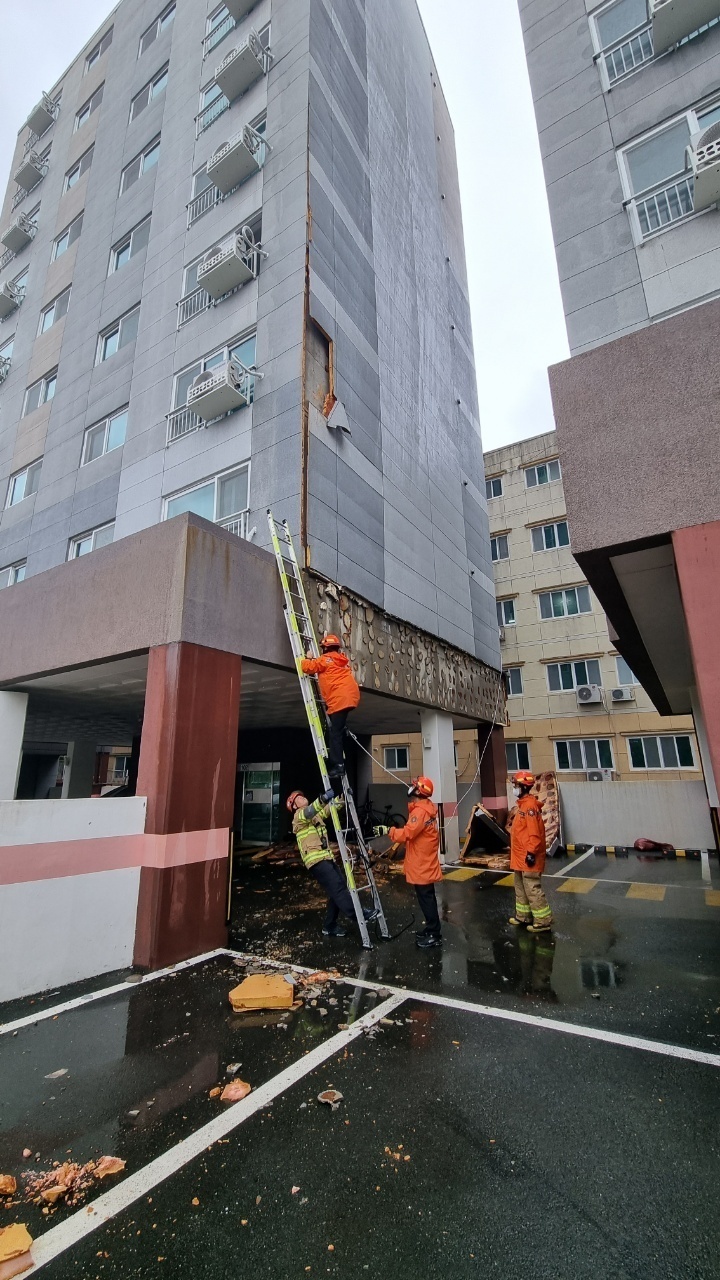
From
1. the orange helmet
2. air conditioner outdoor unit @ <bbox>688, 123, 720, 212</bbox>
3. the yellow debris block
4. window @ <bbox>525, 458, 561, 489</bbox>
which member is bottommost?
the yellow debris block

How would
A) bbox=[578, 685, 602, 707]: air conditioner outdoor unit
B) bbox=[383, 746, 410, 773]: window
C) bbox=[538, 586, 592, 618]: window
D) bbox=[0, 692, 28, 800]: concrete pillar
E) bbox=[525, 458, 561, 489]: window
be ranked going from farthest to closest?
bbox=[525, 458, 561, 489]: window → bbox=[383, 746, 410, 773]: window → bbox=[538, 586, 592, 618]: window → bbox=[578, 685, 602, 707]: air conditioner outdoor unit → bbox=[0, 692, 28, 800]: concrete pillar

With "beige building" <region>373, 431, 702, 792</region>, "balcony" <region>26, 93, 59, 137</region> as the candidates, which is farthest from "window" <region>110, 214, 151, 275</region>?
"beige building" <region>373, 431, 702, 792</region>

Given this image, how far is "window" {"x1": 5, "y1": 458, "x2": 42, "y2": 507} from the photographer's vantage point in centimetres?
1617

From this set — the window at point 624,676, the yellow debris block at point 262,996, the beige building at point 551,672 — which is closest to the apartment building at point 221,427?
the yellow debris block at point 262,996

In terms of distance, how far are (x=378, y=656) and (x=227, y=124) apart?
543 inches

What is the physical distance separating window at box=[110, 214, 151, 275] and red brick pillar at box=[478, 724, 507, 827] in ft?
56.9

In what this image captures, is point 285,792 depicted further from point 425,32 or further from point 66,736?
point 425,32

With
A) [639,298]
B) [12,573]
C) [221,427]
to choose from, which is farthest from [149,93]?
[639,298]

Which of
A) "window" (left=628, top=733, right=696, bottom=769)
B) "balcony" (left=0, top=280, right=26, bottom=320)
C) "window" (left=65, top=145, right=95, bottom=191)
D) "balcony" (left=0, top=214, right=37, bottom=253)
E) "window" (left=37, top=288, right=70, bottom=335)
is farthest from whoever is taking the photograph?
"window" (left=628, top=733, right=696, bottom=769)

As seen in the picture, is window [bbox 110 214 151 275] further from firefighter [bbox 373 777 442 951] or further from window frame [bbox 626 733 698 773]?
window frame [bbox 626 733 698 773]

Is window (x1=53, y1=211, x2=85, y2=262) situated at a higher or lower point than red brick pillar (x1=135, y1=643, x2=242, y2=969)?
higher

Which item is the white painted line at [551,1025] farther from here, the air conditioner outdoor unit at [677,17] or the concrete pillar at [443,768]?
the air conditioner outdoor unit at [677,17]

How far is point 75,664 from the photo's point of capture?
8.23 meters

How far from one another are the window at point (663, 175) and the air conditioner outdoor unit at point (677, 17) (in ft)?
3.83
